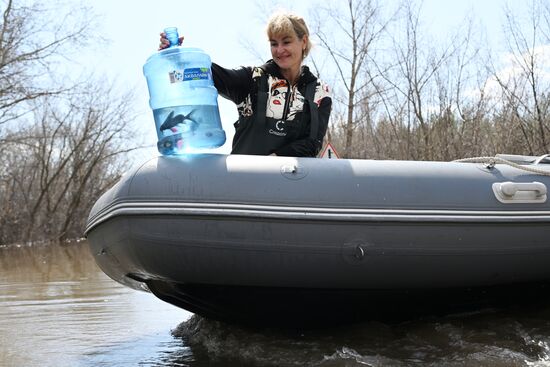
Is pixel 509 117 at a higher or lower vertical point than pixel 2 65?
lower

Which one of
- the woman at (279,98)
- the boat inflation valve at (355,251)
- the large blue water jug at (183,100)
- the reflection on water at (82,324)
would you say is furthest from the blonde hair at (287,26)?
the reflection on water at (82,324)

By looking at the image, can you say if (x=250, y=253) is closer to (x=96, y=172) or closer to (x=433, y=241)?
(x=433, y=241)

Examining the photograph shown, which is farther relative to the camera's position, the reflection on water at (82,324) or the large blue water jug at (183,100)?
the reflection on water at (82,324)

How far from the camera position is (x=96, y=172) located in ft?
66.0

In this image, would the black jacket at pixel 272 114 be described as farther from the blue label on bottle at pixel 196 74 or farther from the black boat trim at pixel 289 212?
the black boat trim at pixel 289 212

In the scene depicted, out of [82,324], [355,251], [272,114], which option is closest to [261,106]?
[272,114]

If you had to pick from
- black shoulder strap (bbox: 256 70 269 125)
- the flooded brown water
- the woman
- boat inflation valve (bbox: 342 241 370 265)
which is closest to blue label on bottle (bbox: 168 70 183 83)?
the woman

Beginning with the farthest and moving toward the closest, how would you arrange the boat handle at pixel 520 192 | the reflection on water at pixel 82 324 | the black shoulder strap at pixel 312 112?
the black shoulder strap at pixel 312 112
the reflection on water at pixel 82 324
the boat handle at pixel 520 192

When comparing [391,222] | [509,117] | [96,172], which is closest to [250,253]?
[391,222]

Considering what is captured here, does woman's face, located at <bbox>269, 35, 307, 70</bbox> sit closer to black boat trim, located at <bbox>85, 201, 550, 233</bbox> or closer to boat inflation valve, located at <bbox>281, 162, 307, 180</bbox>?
boat inflation valve, located at <bbox>281, 162, 307, 180</bbox>

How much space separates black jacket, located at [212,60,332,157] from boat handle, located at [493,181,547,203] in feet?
2.76

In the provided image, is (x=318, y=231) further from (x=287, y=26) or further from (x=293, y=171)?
(x=287, y=26)

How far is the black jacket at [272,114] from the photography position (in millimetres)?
3010

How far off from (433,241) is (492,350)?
46cm
